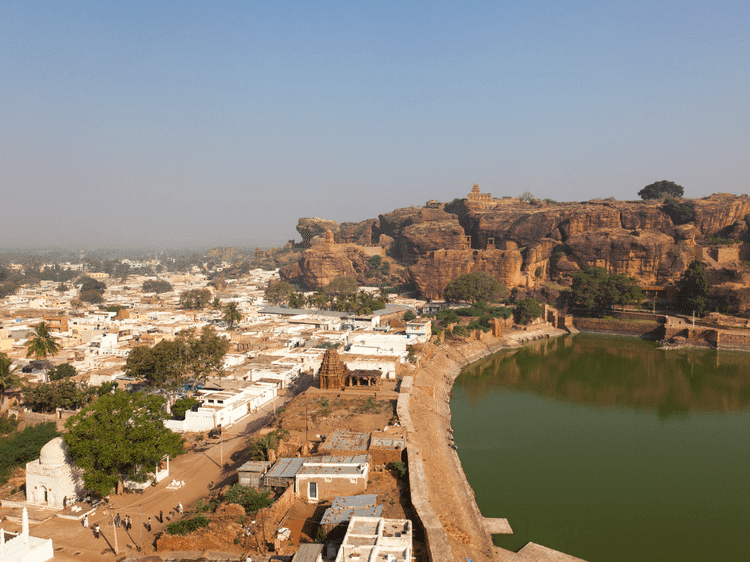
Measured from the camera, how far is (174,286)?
80.7m

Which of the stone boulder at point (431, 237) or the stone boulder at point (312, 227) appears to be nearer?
the stone boulder at point (431, 237)

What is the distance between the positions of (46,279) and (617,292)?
91355 mm

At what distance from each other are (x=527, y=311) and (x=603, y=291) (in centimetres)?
725

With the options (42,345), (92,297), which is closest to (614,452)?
(42,345)

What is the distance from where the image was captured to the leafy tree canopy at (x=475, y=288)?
48.6m

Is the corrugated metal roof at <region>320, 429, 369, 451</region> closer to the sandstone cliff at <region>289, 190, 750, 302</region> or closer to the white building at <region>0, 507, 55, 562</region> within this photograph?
the white building at <region>0, 507, 55, 562</region>

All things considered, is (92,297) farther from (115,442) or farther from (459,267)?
(115,442)

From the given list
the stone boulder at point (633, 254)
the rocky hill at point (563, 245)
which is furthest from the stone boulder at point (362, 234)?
the stone boulder at point (633, 254)

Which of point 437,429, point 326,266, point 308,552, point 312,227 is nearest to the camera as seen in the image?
point 308,552

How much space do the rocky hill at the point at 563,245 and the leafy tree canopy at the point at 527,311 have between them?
930cm

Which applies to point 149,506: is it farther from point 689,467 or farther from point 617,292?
point 617,292

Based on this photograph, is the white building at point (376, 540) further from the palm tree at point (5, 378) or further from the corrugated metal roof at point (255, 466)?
the palm tree at point (5, 378)

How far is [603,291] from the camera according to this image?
45375mm

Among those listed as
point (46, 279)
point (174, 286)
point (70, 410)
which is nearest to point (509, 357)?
point (70, 410)
